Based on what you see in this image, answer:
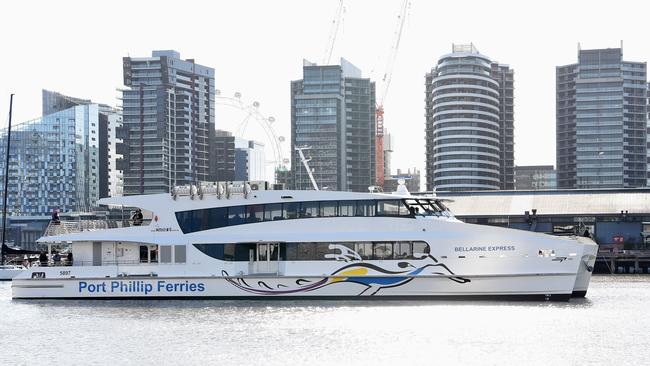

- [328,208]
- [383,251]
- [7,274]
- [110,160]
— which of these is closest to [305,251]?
[328,208]

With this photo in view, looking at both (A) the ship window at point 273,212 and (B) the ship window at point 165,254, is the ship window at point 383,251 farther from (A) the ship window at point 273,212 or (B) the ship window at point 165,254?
(B) the ship window at point 165,254

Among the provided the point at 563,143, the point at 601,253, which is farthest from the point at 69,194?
the point at 601,253

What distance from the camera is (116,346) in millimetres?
25656

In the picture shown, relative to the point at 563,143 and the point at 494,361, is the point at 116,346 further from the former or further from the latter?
the point at 563,143

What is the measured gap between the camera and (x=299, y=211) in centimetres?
3453

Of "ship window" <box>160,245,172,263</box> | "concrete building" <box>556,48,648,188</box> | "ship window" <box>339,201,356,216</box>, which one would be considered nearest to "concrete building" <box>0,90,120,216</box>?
"concrete building" <box>556,48,648,188</box>

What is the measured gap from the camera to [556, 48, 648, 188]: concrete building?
14375cm

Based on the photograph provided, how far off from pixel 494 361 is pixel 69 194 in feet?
545

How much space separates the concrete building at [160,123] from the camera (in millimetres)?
157625

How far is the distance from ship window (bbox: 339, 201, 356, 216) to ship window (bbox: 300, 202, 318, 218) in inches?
37.9

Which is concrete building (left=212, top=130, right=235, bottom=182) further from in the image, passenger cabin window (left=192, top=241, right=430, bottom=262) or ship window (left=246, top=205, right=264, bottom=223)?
passenger cabin window (left=192, top=241, right=430, bottom=262)

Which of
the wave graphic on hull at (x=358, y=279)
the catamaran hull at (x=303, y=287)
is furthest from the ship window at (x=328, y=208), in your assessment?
the catamaran hull at (x=303, y=287)

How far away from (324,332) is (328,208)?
791cm

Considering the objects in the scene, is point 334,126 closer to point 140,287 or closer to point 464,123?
point 464,123
